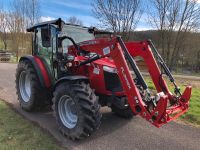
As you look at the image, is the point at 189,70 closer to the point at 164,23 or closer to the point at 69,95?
the point at 164,23

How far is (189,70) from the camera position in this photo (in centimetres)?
3256

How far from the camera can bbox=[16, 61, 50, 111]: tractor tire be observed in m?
5.48

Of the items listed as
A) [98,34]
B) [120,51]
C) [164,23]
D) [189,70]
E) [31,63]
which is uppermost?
[164,23]

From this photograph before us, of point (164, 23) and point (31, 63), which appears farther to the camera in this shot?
point (164, 23)

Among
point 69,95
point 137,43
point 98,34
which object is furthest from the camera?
point 98,34

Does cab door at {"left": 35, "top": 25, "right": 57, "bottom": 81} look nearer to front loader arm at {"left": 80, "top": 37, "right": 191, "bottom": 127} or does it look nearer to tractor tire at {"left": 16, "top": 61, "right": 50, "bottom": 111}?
tractor tire at {"left": 16, "top": 61, "right": 50, "bottom": 111}

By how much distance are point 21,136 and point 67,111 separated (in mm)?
939

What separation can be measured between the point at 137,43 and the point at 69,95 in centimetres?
169

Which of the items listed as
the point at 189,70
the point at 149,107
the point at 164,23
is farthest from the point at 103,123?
the point at 189,70

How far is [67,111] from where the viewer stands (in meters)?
4.66

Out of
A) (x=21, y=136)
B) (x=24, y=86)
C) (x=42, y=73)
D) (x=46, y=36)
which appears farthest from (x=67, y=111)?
(x=24, y=86)

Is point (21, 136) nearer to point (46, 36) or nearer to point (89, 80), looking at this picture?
point (89, 80)

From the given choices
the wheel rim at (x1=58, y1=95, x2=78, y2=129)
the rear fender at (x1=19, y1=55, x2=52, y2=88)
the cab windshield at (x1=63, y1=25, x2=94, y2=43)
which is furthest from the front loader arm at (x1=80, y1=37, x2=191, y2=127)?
the rear fender at (x1=19, y1=55, x2=52, y2=88)

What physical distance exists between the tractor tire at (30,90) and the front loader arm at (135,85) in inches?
63.5
